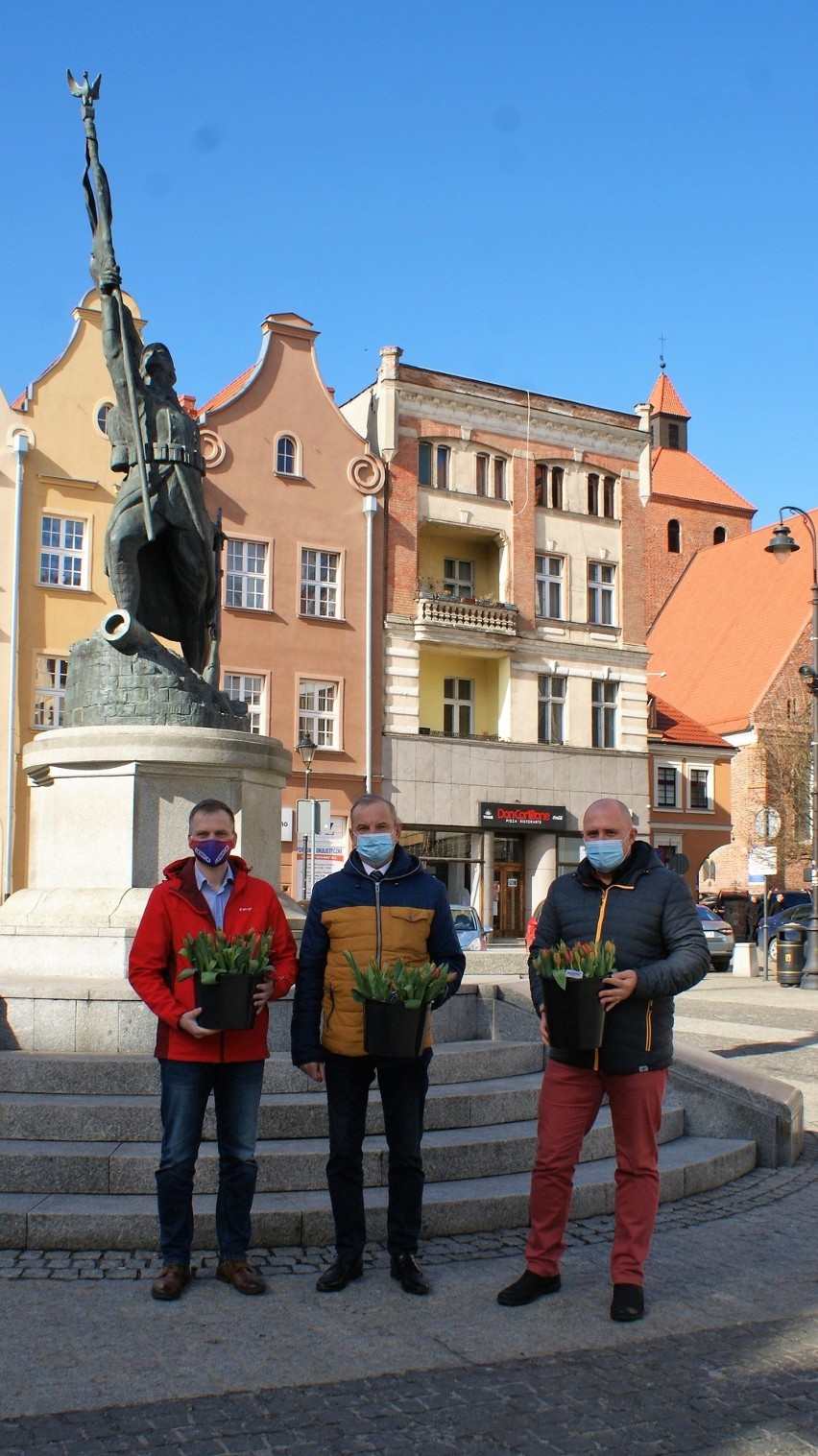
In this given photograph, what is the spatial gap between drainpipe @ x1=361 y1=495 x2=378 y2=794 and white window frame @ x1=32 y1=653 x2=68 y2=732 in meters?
7.66

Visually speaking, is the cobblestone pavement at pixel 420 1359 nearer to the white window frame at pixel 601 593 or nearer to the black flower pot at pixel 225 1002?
the black flower pot at pixel 225 1002

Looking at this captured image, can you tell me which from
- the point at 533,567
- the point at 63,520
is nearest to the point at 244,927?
the point at 63,520

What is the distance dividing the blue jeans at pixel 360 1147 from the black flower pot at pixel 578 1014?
2.10 ft

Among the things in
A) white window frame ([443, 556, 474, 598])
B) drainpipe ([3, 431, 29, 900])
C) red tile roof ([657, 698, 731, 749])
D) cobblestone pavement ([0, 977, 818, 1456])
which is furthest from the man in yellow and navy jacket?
red tile roof ([657, 698, 731, 749])

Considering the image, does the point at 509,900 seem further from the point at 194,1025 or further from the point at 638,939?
the point at 194,1025

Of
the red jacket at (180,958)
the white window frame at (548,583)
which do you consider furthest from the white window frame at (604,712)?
the red jacket at (180,958)

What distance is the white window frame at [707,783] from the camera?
4528 cm

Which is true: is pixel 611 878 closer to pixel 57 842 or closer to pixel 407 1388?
pixel 407 1388

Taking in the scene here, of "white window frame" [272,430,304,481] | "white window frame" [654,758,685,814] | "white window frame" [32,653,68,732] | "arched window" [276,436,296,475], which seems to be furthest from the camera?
"white window frame" [654,758,685,814]

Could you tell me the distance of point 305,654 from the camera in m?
33.8

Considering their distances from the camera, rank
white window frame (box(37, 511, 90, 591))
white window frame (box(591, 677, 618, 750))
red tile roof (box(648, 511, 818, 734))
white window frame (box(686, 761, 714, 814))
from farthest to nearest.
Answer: red tile roof (box(648, 511, 818, 734))
white window frame (box(686, 761, 714, 814))
white window frame (box(591, 677, 618, 750))
white window frame (box(37, 511, 90, 591))

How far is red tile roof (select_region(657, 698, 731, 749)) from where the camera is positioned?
4550cm

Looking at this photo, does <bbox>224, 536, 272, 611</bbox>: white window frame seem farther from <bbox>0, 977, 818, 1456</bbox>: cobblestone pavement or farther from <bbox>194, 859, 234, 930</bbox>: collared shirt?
<bbox>0, 977, 818, 1456</bbox>: cobblestone pavement

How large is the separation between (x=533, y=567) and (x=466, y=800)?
22.8ft
